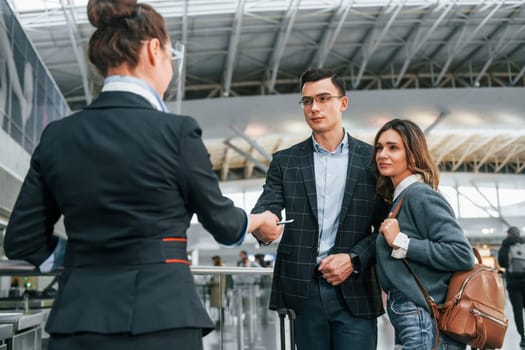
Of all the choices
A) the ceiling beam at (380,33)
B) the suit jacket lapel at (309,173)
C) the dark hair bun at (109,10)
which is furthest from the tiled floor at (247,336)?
the ceiling beam at (380,33)

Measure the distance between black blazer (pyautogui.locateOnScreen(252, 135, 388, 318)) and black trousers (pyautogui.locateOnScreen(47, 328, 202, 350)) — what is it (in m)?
1.15

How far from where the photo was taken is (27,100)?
15.5 meters

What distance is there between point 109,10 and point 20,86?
1432 centimetres

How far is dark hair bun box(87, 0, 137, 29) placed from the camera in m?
1.61

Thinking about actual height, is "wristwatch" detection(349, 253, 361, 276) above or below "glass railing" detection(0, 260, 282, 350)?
above

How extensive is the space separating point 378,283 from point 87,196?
1.63m

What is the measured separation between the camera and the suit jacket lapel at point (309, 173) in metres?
2.66

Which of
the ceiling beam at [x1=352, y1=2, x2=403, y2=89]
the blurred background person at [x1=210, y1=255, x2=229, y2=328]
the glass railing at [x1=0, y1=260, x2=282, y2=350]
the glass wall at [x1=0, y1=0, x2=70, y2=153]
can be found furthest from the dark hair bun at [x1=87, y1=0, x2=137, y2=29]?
the ceiling beam at [x1=352, y1=2, x2=403, y2=89]

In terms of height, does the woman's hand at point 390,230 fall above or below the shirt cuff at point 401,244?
above

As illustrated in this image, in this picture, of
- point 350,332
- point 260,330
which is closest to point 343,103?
point 350,332

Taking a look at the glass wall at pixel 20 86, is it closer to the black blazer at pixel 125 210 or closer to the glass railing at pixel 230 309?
the glass railing at pixel 230 309

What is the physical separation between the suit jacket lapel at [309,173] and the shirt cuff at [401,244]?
388 millimetres

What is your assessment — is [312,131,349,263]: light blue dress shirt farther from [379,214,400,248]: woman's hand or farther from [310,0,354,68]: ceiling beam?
[310,0,354,68]: ceiling beam

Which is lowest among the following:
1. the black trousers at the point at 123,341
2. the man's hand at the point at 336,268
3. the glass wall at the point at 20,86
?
the black trousers at the point at 123,341
